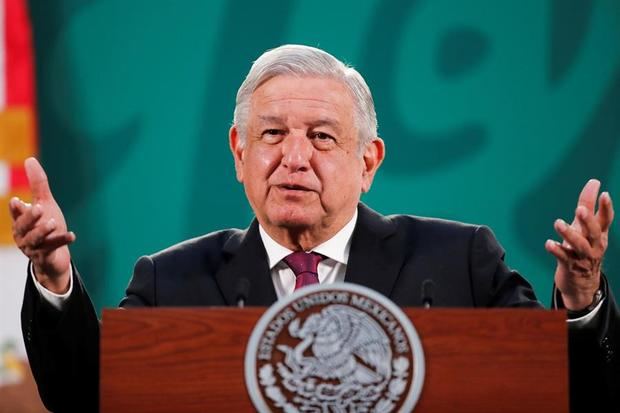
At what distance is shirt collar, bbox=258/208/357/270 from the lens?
2.45m

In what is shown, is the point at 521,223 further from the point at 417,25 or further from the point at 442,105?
the point at 417,25

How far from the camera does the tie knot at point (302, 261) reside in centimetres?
239

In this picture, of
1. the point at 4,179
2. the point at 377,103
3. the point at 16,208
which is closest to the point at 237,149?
the point at 16,208

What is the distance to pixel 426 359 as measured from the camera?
1668 millimetres

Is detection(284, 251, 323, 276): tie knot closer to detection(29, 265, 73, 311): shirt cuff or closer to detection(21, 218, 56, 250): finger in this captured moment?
detection(29, 265, 73, 311): shirt cuff

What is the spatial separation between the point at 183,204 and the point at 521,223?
1.38 meters

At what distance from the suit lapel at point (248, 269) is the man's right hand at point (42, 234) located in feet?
1.32

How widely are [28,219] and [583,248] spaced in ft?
3.55

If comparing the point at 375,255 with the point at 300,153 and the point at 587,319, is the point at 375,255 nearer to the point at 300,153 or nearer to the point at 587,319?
the point at 300,153

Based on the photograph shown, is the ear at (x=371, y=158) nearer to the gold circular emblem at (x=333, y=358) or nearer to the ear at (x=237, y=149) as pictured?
the ear at (x=237, y=149)

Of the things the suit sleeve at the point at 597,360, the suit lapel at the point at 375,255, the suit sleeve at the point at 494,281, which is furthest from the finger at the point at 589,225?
the suit lapel at the point at 375,255

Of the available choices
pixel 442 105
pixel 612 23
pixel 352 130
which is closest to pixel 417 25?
pixel 442 105

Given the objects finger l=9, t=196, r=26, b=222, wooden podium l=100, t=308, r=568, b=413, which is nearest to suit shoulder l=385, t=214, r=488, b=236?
wooden podium l=100, t=308, r=568, b=413

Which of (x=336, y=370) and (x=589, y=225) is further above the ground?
(x=589, y=225)
